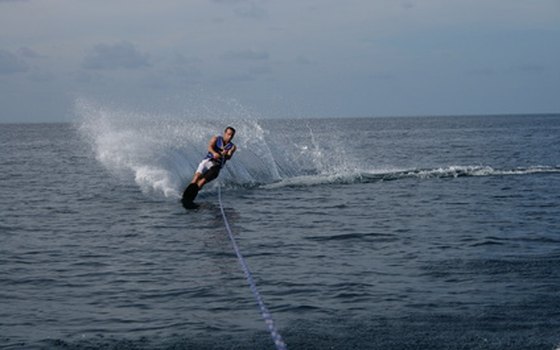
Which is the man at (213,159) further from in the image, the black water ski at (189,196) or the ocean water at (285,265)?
the ocean water at (285,265)

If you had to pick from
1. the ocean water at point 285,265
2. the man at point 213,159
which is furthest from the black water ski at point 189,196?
the ocean water at point 285,265

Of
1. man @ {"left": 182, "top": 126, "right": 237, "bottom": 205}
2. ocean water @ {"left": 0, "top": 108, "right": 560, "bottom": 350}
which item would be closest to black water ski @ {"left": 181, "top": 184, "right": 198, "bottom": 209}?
man @ {"left": 182, "top": 126, "right": 237, "bottom": 205}

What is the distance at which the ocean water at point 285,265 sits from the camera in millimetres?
8352

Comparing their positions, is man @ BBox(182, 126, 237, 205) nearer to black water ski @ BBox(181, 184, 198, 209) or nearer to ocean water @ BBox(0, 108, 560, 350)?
black water ski @ BBox(181, 184, 198, 209)

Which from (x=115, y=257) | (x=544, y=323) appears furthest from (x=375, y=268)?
(x=115, y=257)

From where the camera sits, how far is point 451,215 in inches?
705

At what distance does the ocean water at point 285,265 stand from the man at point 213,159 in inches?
23.5

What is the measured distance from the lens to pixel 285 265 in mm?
11969

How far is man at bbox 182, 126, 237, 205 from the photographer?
Result: 775 inches

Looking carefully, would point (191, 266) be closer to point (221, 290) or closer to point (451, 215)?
point (221, 290)

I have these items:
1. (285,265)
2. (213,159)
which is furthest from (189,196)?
(285,265)

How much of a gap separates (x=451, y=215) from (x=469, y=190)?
5.72 meters

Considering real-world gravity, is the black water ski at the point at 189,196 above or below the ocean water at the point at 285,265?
above

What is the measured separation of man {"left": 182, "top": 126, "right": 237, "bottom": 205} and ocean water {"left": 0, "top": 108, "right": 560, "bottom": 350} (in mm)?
597
